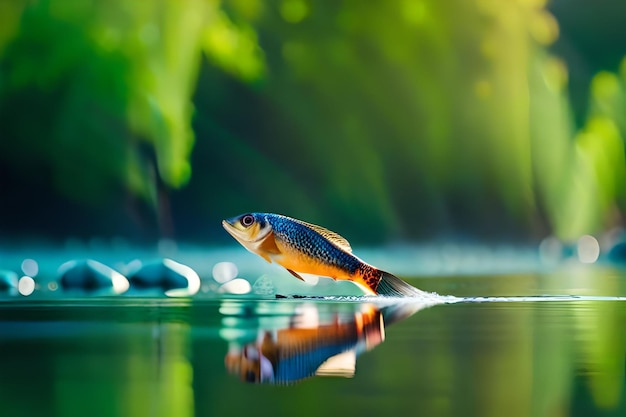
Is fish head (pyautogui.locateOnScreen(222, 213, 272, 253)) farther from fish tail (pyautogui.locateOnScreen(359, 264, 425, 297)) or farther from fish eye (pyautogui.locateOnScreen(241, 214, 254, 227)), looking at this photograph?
fish tail (pyautogui.locateOnScreen(359, 264, 425, 297))

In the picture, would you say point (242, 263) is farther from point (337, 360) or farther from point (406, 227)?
point (337, 360)

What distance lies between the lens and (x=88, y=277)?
478 centimetres

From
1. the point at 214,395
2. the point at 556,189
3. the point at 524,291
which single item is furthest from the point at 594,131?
the point at 214,395

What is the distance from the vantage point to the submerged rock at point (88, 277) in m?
4.72

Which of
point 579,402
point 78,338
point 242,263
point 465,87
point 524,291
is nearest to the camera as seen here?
point 579,402

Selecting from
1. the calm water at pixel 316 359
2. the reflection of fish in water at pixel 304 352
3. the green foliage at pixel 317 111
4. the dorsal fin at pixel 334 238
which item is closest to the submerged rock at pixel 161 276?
the calm water at pixel 316 359

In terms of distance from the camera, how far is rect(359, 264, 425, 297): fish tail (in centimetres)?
307

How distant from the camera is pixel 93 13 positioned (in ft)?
30.0

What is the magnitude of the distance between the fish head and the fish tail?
0.30m

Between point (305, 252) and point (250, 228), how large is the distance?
Answer: 0.17m

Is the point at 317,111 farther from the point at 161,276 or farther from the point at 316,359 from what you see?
the point at 316,359

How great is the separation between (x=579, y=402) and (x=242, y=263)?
5.95m

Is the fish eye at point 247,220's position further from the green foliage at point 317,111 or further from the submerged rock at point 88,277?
the green foliage at point 317,111

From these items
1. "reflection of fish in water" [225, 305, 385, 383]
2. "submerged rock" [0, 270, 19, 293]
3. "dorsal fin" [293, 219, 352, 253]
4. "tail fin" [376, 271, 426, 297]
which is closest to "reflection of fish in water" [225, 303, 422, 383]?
"reflection of fish in water" [225, 305, 385, 383]
